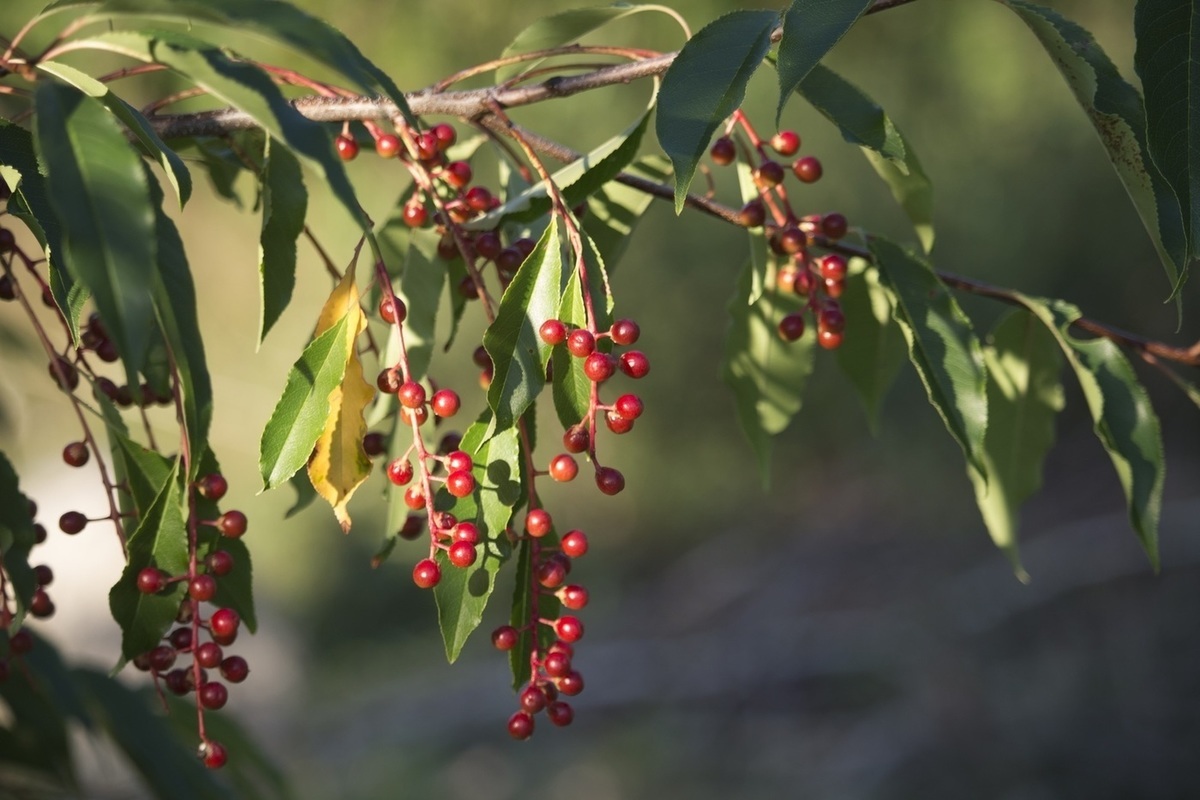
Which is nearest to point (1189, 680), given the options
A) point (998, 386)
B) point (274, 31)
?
point (998, 386)

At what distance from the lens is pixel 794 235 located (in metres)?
0.74

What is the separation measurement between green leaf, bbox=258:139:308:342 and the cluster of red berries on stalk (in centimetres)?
26

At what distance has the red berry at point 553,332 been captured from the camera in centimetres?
55

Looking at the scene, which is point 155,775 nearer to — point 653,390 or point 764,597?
point 764,597

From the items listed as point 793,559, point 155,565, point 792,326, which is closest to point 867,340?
point 792,326

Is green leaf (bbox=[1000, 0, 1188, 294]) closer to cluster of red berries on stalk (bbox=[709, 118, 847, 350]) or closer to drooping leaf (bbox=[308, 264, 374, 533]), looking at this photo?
cluster of red berries on stalk (bbox=[709, 118, 847, 350])

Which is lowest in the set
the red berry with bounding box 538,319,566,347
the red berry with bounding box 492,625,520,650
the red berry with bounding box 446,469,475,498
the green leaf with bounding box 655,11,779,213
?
the red berry with bounding box 492,625,520,650

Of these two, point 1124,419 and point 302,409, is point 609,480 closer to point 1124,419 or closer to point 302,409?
point 302,409

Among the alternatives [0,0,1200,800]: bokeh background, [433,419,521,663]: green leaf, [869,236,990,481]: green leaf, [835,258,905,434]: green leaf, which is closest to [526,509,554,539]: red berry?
[433,419,521,663]: green leaf

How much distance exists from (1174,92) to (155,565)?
0.55 meters

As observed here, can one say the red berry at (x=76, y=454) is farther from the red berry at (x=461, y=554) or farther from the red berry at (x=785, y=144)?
the red berry at (x=785, y=144)

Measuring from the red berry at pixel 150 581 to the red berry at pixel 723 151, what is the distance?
433 millimetres

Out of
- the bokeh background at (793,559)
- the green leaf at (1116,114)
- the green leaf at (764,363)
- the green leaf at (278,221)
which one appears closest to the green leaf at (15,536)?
the green leaf at (278,221)

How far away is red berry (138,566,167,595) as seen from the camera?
58 cm
